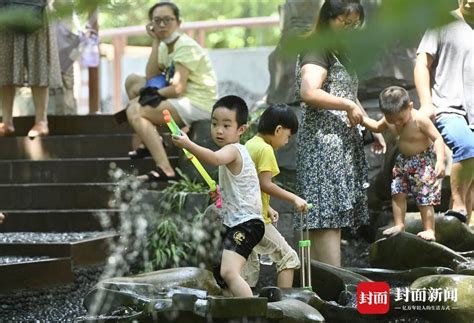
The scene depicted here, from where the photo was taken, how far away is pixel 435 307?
507 cm

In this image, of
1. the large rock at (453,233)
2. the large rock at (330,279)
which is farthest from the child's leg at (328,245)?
the large rock at (453,233)

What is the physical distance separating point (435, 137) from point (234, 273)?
187cm

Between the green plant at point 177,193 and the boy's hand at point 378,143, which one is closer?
the boy's hand at point 378,143

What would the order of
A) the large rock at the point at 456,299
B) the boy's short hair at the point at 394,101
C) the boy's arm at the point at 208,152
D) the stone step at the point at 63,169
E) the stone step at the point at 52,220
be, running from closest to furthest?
the boy's arm at the point at 208,152 → the large rock at the point at 456,299 → the boy's short hair at the point at 394,101 → the stone step at the point at 52,220 → the stone step at the point at 63,169

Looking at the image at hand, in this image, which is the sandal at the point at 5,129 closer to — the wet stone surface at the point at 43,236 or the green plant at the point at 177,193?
the wet stone surface at the point at 43,236

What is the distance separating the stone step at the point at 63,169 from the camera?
8913 millimetres

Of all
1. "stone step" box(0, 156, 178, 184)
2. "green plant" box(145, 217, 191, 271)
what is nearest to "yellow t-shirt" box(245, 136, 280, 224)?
"green plant" box(145, 217, 191, 271)

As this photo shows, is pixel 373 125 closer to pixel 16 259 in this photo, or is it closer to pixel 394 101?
pixel 394 101

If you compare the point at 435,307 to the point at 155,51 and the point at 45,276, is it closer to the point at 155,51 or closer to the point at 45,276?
the point at 45,276

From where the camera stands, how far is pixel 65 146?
9.45 m

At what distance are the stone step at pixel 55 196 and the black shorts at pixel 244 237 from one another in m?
3.77

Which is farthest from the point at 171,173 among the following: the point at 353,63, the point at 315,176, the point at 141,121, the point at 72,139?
the point at 353,63

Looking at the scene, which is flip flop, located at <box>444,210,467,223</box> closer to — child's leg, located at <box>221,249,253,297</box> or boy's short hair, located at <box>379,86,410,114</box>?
boy's short hair, located at <box>379,86,410,114</box>

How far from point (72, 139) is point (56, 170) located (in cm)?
43
